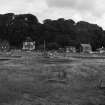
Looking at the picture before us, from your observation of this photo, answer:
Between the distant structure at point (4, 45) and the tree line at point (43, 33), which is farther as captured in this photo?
the tree line at point (43, 33)

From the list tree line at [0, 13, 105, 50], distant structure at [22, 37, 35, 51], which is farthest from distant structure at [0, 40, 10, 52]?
distant structure at [22, 37, 35, 51]

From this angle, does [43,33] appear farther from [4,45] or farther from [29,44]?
[4,45]

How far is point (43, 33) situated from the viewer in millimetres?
90875

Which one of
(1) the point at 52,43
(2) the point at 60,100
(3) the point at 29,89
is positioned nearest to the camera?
(2) the point at 60,100

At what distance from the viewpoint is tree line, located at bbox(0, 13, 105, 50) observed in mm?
90188

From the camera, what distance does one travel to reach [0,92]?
9.30m

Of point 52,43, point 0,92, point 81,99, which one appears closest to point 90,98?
point 81,99

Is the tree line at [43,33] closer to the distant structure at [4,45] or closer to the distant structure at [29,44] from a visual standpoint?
the distant structure at [29,44]

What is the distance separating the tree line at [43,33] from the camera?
90188 millimetres

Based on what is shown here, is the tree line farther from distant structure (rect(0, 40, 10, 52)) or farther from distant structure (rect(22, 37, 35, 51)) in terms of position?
distant structure (rect(0, 40, 10, 52))

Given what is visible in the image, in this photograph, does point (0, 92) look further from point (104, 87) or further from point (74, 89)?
point (104, 87)

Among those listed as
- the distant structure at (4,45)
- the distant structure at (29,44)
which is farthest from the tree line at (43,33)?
the distant structure at (4,45)

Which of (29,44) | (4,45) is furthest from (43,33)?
(4,45)

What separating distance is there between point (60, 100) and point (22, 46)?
85.0 metres
